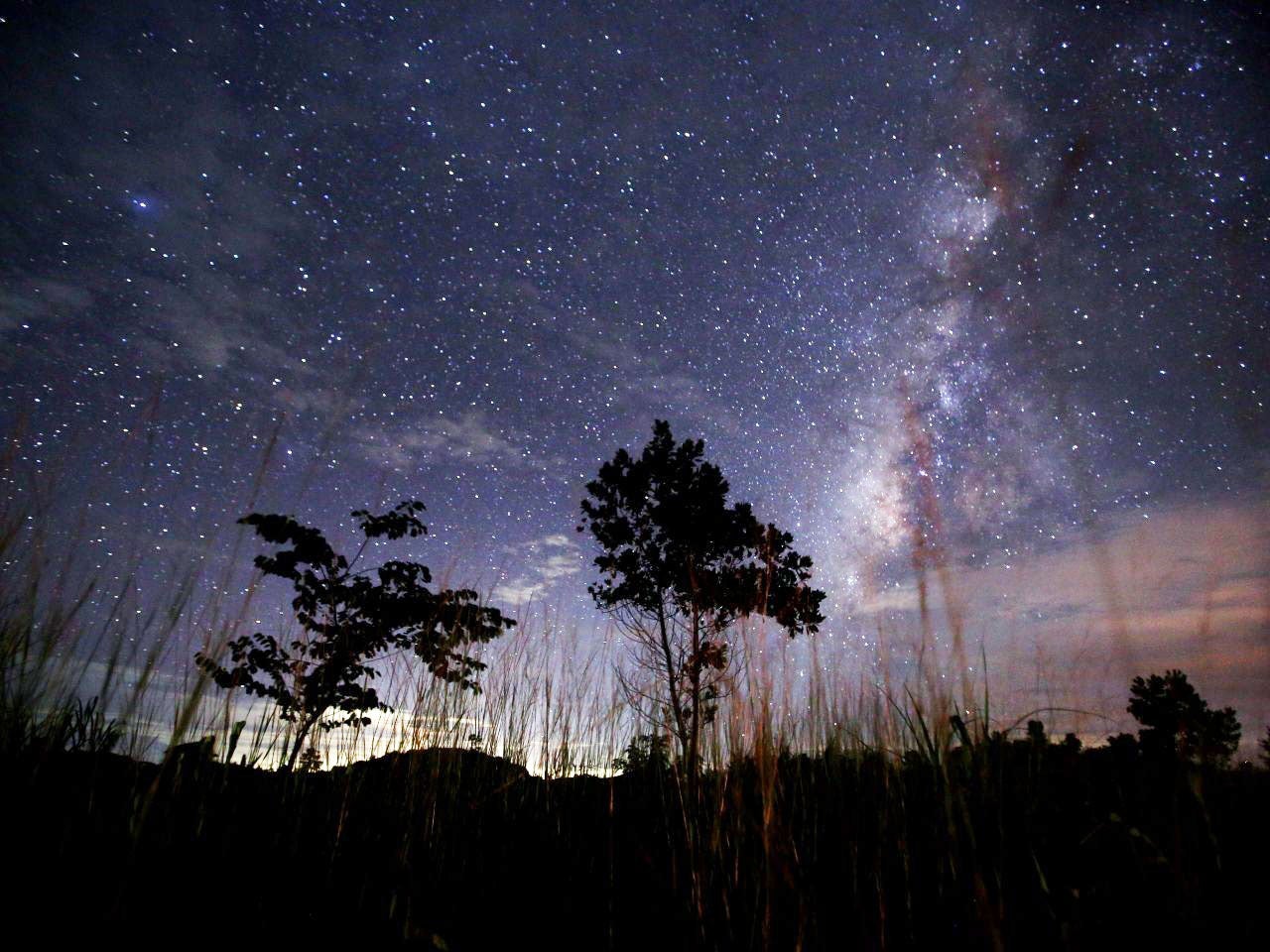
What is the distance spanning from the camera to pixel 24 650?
207cm

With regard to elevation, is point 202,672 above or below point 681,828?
above

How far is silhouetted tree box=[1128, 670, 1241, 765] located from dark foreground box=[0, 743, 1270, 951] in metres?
0.14

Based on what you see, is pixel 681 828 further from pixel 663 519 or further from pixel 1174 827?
pixel 663 519

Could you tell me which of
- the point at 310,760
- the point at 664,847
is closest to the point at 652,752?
the point at 664,847

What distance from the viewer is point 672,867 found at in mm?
2096

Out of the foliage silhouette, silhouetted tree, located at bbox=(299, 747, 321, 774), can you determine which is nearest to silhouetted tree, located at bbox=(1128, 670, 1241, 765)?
the foliage silhouette

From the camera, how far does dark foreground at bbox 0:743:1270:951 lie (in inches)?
59.6

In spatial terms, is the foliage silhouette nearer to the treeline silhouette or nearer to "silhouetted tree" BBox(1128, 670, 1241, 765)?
A: the treeline silhouette

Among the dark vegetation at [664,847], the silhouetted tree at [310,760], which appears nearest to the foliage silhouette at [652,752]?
the dark vegetation at [664,847]

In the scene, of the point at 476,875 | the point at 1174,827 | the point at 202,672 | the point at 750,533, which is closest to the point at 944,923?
the point at 1174,827

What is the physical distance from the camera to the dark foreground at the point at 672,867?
4.97 ft

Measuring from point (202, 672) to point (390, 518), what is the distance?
3.75 meters

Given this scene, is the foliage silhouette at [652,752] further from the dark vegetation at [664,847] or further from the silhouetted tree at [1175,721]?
the silhouetted tree at [1175,721]

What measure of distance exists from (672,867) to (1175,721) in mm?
3609
